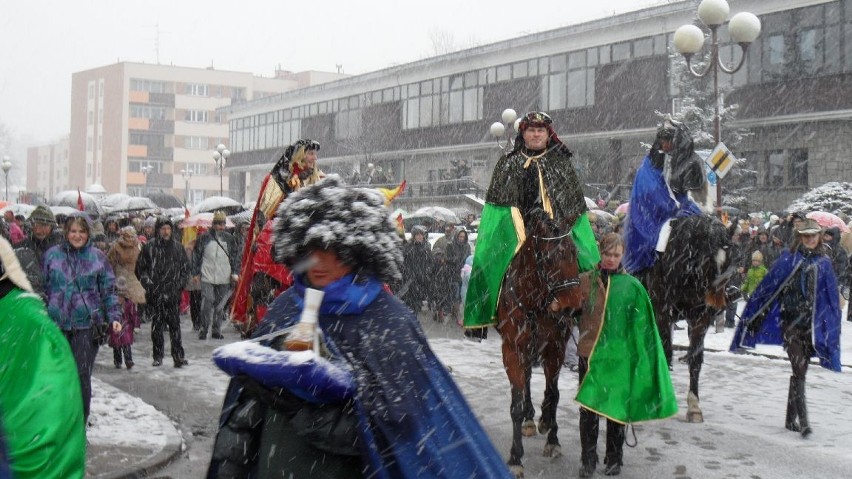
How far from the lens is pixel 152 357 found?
13.3m

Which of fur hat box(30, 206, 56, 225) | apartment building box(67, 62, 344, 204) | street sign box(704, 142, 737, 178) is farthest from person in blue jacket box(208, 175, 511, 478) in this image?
apartment building box(67, 62, 344, 204)

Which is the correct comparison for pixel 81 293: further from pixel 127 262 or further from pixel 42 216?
pixel 127 262

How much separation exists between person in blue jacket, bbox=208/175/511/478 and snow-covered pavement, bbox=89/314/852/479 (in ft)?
12.9

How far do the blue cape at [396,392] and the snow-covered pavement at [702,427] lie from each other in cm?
390

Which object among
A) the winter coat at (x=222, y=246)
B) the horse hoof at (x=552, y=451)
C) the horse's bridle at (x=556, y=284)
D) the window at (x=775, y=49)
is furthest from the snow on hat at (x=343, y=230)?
the window at (x=775, y=49)

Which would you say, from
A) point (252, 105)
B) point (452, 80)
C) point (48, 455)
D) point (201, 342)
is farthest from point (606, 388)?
point (252, 105)

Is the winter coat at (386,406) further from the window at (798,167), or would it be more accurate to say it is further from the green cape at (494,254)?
the window at (798,167)

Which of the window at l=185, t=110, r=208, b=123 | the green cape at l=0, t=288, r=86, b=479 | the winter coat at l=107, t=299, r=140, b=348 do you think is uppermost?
the window at l=185, t=110, r=208, b=123

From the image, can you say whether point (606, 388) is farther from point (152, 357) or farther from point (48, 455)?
point (152, 357)

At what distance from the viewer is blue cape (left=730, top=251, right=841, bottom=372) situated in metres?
8.51

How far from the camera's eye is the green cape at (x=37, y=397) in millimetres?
3146

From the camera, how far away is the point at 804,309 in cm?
855

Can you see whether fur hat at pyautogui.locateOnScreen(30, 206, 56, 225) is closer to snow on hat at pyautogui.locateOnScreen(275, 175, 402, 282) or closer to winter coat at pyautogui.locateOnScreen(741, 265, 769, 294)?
snow on hat at pyautogui.locateOnScreen(275, 175, 402, 282)

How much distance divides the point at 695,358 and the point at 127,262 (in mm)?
7859
